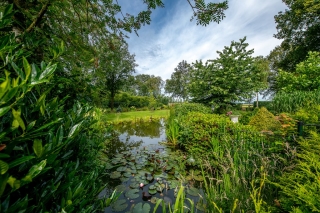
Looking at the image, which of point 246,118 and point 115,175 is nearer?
point 115,175

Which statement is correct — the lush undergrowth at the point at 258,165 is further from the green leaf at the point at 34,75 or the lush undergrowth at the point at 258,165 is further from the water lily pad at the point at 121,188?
the green leaf at the point at 34,75

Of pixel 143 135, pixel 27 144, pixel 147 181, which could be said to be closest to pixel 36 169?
pixel 27 144

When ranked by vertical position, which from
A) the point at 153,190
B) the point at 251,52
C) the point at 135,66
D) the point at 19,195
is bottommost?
the point at 153,190

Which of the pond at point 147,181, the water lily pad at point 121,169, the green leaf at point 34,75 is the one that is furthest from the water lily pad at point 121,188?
the green leaf at point 34,75

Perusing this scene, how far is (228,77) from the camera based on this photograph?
9.12 metres

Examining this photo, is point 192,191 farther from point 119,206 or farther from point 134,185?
point 119,206

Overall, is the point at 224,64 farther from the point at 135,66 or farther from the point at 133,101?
the point at 133,101

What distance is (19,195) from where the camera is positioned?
24.4 inches

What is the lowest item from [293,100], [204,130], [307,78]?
[204,130]

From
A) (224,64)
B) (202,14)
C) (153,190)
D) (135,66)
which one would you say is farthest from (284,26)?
(153,190)

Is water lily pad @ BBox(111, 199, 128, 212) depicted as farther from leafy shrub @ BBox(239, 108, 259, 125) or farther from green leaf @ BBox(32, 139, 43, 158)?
leafy shrub @ BBox(239, 108, 259, 125)

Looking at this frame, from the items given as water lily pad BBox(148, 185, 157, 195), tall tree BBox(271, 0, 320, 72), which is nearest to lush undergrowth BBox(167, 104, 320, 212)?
water lily pad BBox(148, 185, 157, 195)

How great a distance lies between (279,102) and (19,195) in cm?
999

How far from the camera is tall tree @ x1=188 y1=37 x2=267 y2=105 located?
358 inches
